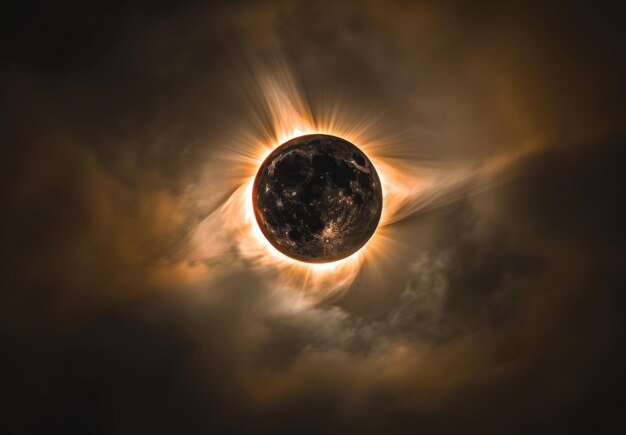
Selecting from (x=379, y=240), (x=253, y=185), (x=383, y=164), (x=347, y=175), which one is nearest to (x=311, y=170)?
(x=347, y=175)

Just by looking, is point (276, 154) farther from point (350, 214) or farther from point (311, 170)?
point (350, 214)

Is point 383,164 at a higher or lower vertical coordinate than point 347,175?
higher

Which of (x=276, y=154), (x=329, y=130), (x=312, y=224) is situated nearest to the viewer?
(x=312, y=224)

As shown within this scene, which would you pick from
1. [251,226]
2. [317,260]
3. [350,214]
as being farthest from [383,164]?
[251,226]

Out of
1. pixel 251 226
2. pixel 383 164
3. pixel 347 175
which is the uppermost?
pixel 383 164

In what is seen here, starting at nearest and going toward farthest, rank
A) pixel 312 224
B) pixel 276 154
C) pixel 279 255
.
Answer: pixel 312 224 < pixel 276 154 < pixel 279 255

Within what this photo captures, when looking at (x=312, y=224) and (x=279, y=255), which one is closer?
(x=312, y=224)
